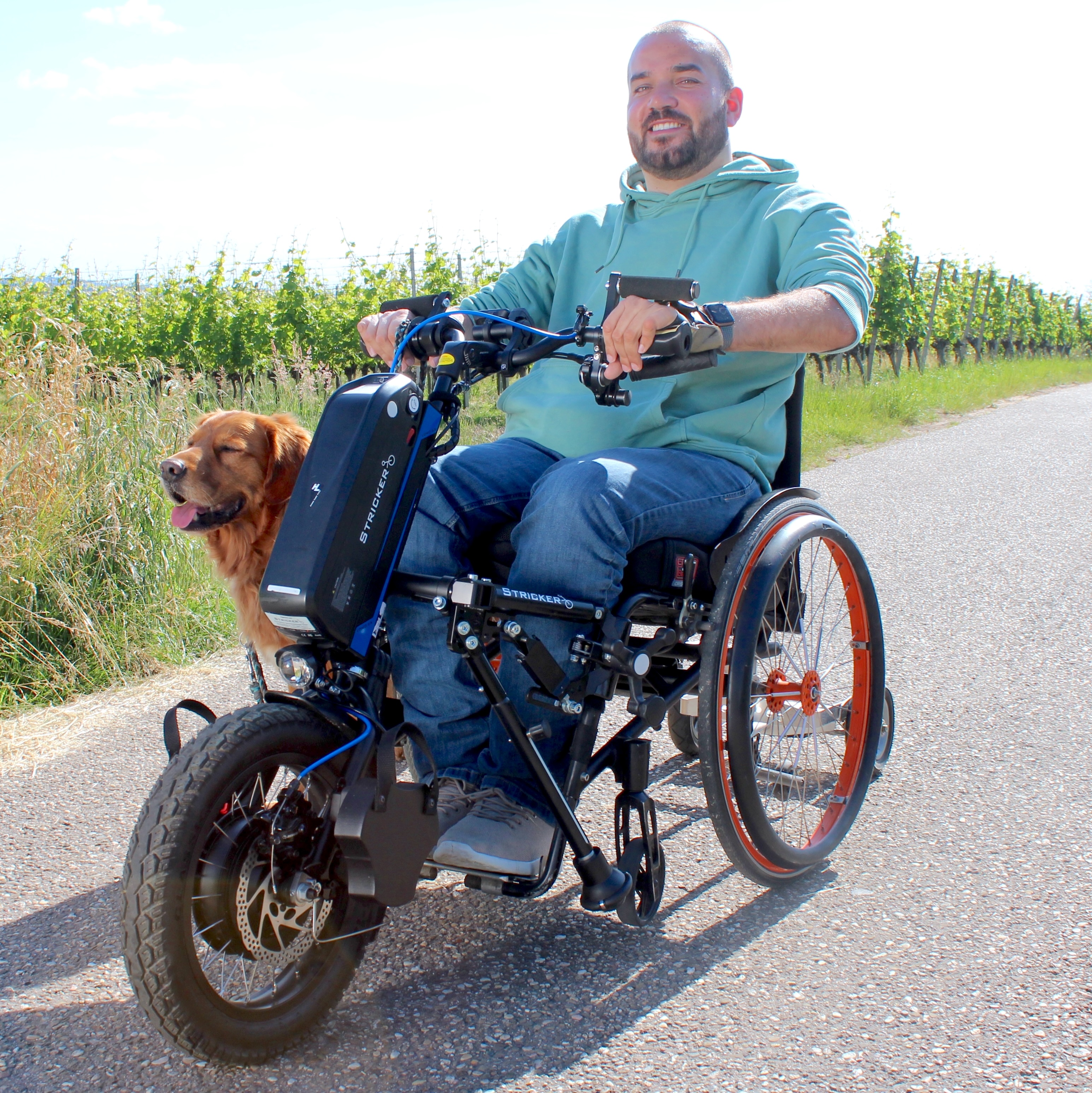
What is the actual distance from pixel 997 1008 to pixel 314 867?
1.28 m

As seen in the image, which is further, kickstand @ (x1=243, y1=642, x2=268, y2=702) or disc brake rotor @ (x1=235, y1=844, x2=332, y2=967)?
kickstand @ (x1=243, y1=642, x2=268, y2=702)

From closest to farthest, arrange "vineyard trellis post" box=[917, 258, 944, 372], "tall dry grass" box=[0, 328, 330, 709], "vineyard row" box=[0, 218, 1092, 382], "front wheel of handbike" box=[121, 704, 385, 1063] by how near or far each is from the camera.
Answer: "front wheel of handbike" box=[121, 704, 385, 1063], "tall dry grass" box=[0, 328, 330, 709], "vineyard row" box=[0, 218, 1092, 382], "vineyard trellis post" box=[917, 258, 944, 372]

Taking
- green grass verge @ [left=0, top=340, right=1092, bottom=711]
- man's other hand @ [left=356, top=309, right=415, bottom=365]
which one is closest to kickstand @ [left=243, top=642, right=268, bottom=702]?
man's other hand @ [left=356, top=309, right=415, bottom=365]

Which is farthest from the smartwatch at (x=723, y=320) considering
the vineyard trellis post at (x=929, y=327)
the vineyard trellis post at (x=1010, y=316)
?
the vineyard trellis post at (x=1010, y=316)

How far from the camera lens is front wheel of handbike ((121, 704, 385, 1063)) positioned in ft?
→ 5.12

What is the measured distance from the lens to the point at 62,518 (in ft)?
13.9

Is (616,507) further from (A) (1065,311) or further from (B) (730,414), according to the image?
(A) (1065,311)

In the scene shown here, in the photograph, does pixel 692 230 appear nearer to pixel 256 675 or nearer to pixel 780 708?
pixel 780 708

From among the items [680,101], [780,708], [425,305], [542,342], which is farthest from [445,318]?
[780,708]

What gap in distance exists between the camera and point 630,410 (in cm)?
254

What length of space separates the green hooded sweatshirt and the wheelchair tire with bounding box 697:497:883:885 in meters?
0.28

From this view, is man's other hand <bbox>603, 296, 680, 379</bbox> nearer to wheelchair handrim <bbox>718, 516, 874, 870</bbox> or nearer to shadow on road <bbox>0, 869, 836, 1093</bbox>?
wheelchair handrim <bbox>718, 516, 874, 870</bbox>

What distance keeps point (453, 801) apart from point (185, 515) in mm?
1444

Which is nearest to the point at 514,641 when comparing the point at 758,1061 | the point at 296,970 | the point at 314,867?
the point at 314,867
